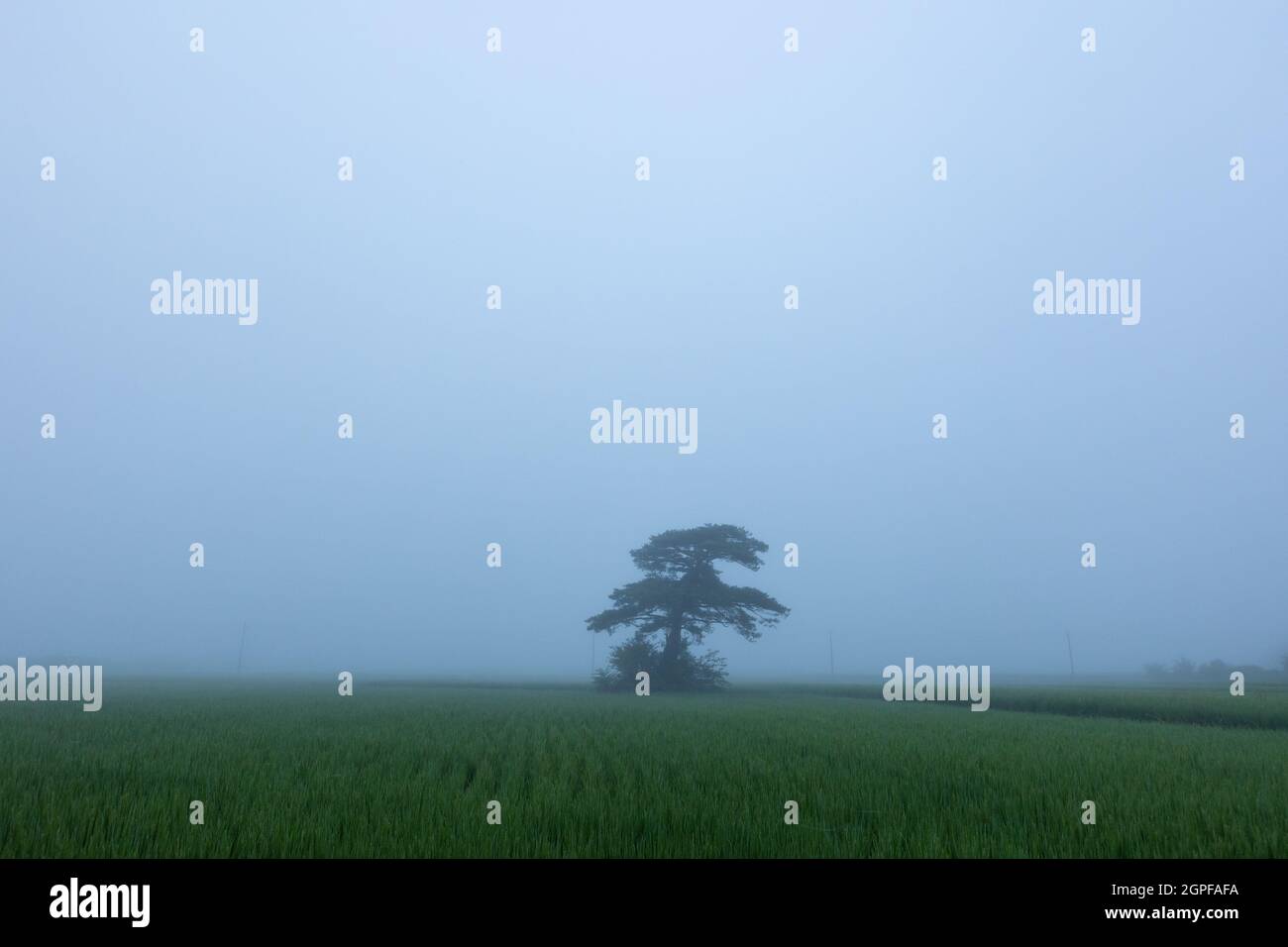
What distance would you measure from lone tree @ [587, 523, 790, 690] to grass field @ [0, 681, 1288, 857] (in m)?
24.2

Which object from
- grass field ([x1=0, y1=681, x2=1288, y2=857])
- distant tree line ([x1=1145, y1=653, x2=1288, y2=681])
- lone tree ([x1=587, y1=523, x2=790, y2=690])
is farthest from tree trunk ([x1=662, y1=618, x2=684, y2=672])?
distant tree line ([x1=1145, y1=653, x2=1288, y2=681])

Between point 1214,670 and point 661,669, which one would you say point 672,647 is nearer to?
point 661,669

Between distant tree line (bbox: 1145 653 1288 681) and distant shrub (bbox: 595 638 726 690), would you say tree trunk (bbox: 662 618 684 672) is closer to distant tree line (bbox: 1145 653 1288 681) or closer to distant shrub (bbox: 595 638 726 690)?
distant shrub (bbox: 595 638 726 690)

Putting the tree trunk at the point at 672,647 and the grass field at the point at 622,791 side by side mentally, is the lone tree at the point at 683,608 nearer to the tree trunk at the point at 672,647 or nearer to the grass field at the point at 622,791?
the tree trunk at the point at 672,647

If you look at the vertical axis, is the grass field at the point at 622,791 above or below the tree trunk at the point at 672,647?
above

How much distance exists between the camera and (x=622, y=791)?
670 cm

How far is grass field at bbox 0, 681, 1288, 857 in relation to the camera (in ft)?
15.8

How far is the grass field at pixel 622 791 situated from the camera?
480 centimetres

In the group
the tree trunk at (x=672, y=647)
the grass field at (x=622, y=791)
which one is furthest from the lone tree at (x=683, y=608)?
the grass field at (x=622, y=791)

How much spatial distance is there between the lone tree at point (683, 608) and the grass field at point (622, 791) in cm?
2417
